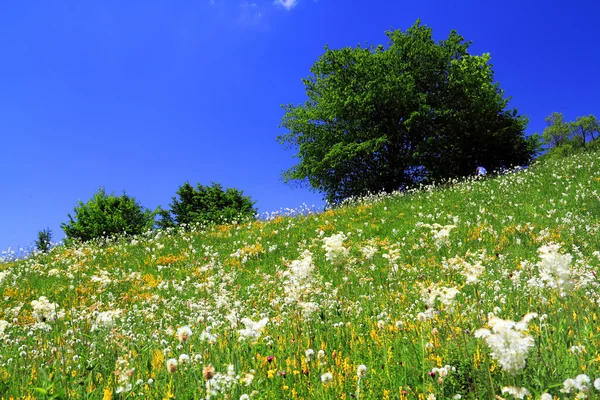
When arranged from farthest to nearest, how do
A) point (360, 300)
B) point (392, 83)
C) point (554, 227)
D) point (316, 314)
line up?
point (392, 83) → point (554, 227) → point (360, 300) → point (316, 314)

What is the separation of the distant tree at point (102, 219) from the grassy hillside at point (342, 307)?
42.0 ft

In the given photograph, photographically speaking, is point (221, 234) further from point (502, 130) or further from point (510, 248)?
point (502, 130)

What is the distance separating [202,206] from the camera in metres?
36.6

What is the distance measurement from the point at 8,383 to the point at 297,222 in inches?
544

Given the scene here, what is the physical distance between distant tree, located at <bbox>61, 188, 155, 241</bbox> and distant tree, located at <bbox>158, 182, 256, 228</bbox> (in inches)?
144

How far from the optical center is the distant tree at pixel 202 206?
35.4 meters

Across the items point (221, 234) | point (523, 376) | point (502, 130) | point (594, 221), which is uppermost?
point (502, 130)

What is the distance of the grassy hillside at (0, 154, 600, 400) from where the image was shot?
3586 millimetres

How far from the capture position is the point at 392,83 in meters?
29.5

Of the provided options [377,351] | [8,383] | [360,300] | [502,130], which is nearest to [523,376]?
[377,351]

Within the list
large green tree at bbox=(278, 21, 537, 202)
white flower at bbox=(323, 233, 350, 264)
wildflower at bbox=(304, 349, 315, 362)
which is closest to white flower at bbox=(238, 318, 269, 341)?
wildflower at bbox=(304, 349, 315, 362)

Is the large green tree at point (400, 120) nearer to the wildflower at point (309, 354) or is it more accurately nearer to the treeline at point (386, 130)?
the treeline at point (386, 130)

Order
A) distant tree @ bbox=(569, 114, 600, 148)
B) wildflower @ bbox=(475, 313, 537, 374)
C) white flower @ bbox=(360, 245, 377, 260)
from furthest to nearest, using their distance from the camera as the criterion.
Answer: distant tree @ bbox=(569, 114, 600, 148), white flower @ bbox=(360, 245, 377, 260), wildflower @ bbox=(475, 313, 537, 374)

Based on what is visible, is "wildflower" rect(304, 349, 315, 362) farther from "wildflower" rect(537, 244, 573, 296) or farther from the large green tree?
the large green tree
